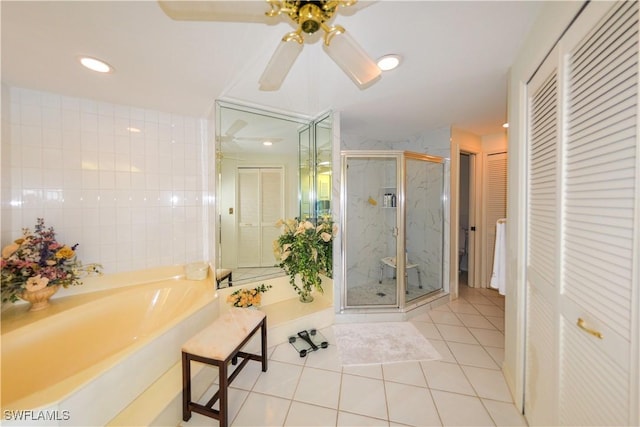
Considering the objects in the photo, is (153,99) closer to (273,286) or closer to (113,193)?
(113,193)

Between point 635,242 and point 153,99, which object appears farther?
point 153,99

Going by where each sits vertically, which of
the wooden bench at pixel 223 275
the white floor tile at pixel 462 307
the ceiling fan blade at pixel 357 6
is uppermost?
the ceiling fan blade at pixel 357 6

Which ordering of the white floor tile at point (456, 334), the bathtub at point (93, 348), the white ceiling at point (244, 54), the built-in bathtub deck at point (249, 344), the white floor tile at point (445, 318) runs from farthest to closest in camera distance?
the white floor tile at point (445, 318) → the white floor tile at point (456, 334) → the built-in bathtub deck at point (249, 344) → the white ceiling at point (244, 54) → the bathtub at point (93, 348)

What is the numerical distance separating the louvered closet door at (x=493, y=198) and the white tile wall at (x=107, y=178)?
A: 3.71 m

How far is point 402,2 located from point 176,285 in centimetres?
273

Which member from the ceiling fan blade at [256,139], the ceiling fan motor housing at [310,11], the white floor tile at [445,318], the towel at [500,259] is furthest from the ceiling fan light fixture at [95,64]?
the white floor tile at [445,318]

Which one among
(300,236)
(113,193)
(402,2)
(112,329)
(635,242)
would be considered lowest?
(112,329)

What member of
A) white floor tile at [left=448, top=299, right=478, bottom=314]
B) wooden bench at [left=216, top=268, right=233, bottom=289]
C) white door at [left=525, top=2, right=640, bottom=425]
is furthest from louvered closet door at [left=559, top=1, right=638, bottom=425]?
wooden bench at [left=216, top=268, right=233, bottom=289]

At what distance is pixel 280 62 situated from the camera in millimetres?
1050

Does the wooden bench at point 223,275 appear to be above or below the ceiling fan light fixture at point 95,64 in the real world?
below

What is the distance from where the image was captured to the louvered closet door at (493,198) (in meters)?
3.22

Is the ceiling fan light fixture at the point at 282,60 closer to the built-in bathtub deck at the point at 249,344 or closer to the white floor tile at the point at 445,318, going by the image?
the built-in bathtub deck at the point at 249,344

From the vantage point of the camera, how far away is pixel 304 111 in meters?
2.48

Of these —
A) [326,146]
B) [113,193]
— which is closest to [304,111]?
[326,146]
